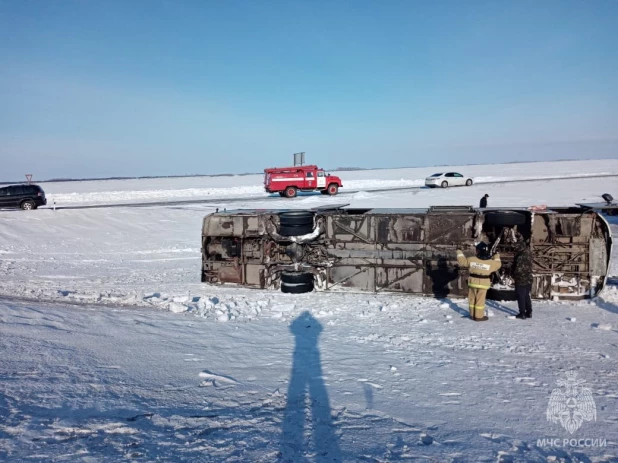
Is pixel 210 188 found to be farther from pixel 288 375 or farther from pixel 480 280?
pixel 288 375

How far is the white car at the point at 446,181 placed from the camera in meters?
36.4

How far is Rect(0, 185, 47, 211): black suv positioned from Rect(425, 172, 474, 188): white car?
2982 centimetres

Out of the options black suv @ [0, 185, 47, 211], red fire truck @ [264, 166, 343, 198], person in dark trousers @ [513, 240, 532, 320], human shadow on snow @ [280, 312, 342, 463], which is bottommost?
human shadow on snow @ [280, 312, 342, 463]

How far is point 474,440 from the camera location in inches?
145

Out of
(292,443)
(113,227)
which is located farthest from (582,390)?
(113,227)

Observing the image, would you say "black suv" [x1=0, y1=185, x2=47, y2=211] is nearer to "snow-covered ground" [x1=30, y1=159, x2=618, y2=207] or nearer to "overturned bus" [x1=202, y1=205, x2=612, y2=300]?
"snow-covered ground" [x1=30, y1=159, x2=618, y2=207]

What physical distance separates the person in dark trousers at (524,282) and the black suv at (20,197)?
89.8 ft

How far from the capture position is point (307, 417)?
4027 millimetres

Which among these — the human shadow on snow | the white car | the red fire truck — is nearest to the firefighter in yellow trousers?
the human shadow on snow

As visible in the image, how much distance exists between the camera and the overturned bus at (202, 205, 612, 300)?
27.5 ft

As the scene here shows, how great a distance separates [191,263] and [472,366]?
9658 mm

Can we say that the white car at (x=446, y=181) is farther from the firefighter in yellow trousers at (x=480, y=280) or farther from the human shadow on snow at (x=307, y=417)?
the human shadow on snow at (x=307, y=417)

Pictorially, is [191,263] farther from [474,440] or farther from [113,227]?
[474,440]

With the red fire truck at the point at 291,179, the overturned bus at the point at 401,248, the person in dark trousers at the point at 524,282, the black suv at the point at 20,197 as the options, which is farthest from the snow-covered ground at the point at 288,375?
the red fire truck at the point at 291,179
